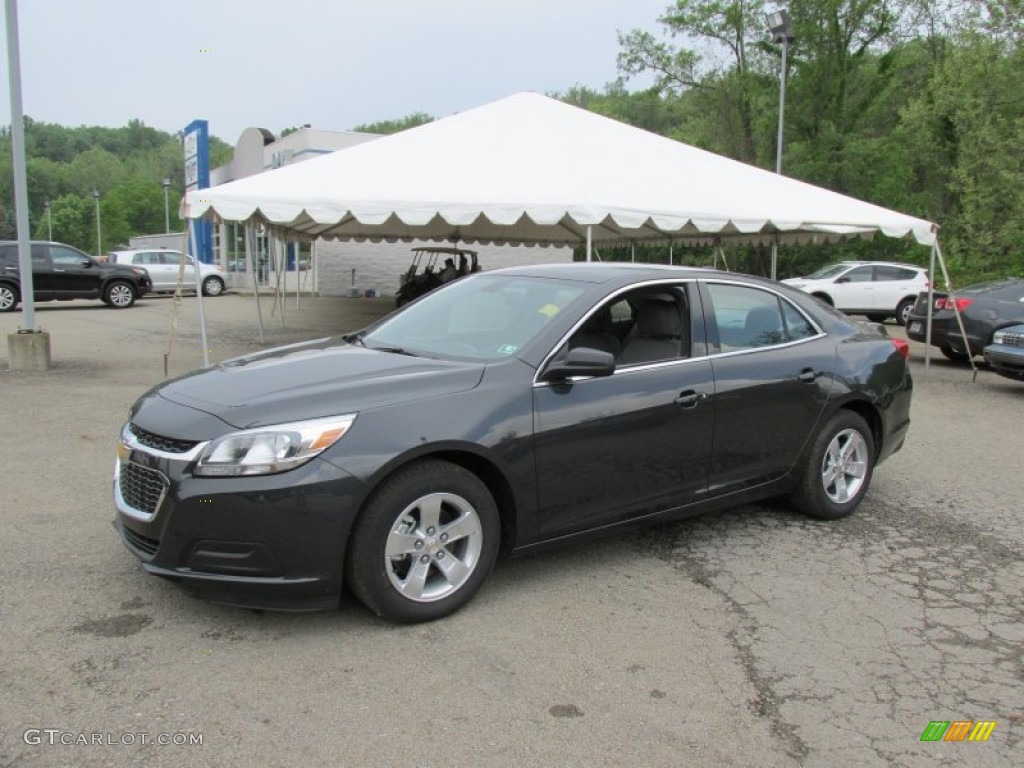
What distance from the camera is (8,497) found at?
5340 mm

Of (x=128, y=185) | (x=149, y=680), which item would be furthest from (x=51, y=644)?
(x=128, y=185)

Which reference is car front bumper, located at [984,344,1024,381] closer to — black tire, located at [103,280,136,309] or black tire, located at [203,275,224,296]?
black tire, located at [103,280,136,309]

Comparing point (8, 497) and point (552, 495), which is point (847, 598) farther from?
point (8, 497)

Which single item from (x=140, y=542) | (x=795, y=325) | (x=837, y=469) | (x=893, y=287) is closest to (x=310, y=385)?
(x=140, y=542)

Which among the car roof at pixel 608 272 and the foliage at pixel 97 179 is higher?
the foliage at pixel 97 179

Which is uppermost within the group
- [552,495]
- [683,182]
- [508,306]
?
[683,182]

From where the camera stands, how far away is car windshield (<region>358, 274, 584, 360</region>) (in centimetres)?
428

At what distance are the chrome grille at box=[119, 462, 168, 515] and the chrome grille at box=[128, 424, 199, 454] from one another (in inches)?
3.9

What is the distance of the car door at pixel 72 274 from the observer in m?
20.9

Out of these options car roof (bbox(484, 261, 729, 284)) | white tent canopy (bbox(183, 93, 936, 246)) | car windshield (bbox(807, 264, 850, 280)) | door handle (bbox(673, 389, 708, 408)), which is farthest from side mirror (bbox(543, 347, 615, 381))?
car windshield (bbox(807, 264, 850, 280))

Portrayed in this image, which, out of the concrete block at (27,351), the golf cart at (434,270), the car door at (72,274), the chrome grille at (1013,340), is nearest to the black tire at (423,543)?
the concrete block at (27,351)

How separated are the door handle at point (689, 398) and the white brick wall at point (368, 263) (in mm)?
26931

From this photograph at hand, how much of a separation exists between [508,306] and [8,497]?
3.40 metres

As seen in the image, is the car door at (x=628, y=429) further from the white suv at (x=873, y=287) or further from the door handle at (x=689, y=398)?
the white suv at (x=873, y=287)
